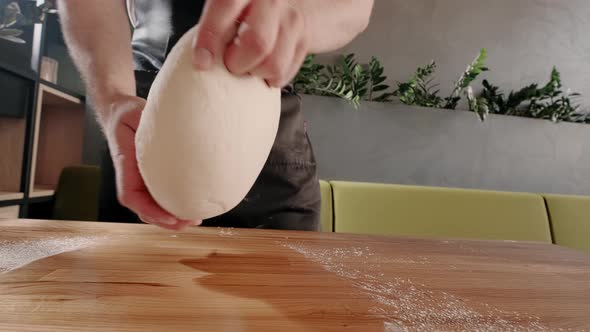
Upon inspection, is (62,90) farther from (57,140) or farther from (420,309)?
(420,309)

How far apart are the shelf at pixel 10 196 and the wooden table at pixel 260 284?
2.44 feet

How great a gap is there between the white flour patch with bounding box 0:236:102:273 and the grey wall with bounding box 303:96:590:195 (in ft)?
4.03

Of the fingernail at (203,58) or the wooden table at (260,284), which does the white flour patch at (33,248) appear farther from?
the fingernail at (203,58)

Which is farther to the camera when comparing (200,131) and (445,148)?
(445,148)

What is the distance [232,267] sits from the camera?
0.65 metres

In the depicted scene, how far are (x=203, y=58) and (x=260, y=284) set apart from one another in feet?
1.12

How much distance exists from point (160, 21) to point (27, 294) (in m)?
0.67

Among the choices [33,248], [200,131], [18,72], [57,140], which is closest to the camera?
[200,131]

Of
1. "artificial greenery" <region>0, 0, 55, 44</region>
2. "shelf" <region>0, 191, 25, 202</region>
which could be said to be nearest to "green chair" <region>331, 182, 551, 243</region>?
"shelf" <region>0, 191, 25, 202</region>

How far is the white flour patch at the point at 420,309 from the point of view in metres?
0.50

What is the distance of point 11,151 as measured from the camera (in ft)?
5.25

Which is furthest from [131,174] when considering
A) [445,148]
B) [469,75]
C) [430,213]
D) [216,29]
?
[469,75]

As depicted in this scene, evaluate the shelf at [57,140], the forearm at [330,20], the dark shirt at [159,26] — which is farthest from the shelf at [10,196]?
the forearm at [330,20]

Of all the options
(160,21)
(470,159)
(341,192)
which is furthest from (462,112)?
(160,21)
